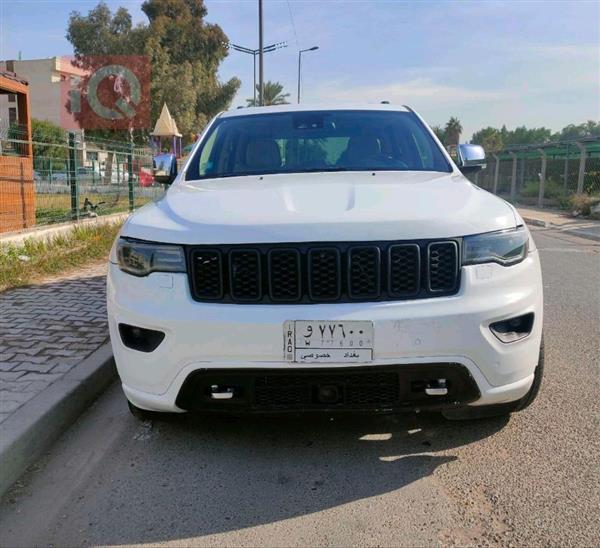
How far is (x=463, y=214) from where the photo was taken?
8.80 ft

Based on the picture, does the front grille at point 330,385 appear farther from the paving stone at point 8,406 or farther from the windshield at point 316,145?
the windshield at point 316,145

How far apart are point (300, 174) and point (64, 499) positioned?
2154 millimetres

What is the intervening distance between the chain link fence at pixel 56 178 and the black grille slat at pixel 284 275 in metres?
6.85

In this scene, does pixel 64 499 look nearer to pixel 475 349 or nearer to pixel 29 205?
pixel 475 349

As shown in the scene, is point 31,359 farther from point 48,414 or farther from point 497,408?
point 497,408

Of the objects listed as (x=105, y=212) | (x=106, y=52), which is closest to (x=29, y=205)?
(x=105, y=212)

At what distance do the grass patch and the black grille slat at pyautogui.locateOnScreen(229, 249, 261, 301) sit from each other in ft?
15.5

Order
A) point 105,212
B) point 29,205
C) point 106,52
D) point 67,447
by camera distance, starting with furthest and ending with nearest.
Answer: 1. point 106,52
2. point 105,212
3. point 29,205
4. point 67,447

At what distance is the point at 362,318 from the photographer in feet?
8.20

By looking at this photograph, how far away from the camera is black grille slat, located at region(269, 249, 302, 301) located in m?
2.58

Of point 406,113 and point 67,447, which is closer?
point 67,447

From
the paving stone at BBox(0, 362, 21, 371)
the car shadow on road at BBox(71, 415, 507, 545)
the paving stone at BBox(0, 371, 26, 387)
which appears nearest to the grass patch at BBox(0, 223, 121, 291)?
the paving stone at BBox(0, 362, 21, 371)

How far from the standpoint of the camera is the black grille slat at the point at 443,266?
2586mm

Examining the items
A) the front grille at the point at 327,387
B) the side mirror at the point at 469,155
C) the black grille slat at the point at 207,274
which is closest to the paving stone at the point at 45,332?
the front grille at the point at 327,387
